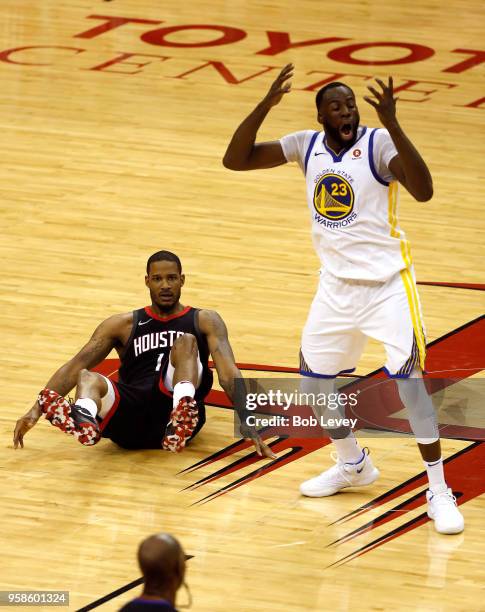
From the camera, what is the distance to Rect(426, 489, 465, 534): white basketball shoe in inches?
241

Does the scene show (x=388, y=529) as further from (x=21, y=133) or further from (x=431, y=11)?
(x=431, y=11)

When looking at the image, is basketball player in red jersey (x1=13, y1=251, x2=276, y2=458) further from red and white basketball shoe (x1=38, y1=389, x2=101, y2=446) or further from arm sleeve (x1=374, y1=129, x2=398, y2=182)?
arm sleeve (x1=374, y1=129, x2=398, y2=182)

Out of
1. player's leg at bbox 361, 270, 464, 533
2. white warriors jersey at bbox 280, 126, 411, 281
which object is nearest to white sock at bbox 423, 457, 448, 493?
player's leg at bbox 361, 270, 464, 533

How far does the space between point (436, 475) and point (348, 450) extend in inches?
19.1

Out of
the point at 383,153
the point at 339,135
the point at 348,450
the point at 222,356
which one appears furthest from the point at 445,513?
the point at 339,135

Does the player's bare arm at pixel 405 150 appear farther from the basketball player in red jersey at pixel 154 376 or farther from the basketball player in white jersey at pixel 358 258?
the basketball player in red jersey at pixel 154 376

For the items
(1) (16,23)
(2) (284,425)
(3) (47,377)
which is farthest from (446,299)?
(1) (16,23)

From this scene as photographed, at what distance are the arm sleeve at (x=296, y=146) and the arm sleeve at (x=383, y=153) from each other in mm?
360

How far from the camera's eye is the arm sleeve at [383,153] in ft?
19.6

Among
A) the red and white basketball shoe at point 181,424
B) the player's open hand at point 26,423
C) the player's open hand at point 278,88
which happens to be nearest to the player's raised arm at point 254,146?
the player's open hand at point 278,88

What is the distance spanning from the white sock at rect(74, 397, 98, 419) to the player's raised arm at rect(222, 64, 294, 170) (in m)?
1.32

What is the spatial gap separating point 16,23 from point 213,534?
12.0 m

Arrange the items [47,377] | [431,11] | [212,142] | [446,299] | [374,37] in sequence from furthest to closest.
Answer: [431,11] < [374,37] < [212,142] < [446,299] < [47,377]

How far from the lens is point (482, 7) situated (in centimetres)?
1844
